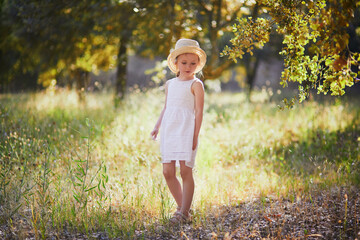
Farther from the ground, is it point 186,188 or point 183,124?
point 183,124

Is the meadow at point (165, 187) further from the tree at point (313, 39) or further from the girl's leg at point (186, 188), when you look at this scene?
the tree at point (313, 39)

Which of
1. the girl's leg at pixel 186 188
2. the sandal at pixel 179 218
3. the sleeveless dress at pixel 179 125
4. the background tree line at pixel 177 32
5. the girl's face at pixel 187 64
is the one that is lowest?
the sandal at pixel 179 218

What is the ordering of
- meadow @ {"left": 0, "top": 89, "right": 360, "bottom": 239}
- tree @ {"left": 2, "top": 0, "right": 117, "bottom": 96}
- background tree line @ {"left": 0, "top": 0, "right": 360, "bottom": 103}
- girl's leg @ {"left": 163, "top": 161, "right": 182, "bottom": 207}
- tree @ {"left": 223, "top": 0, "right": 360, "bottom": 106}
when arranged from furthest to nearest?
1. tree @ {"left": 2, "top": 0, "right": 117, "bottom": 96}
2. girl's leg @ {"left": 163, "top": 161, "right": 182, "bottom": 207}
3. meadow @ {"left": 0, "top": 89, "right": 360, "bottom": 239}
4. background tree line @ {"left": 0, "top": 0, "right": 360, "bottom": 103}
5. tree @ {"left": 223, "top": 0, "right": 360, "bottom": 106}

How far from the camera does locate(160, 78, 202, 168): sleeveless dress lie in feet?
11.0

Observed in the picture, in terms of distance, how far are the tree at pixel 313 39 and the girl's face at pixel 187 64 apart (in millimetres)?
384

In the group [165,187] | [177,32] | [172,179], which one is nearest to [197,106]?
[172,179]

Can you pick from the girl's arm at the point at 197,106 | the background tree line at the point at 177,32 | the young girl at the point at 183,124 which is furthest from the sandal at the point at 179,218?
the background tree line at the point at 177,32

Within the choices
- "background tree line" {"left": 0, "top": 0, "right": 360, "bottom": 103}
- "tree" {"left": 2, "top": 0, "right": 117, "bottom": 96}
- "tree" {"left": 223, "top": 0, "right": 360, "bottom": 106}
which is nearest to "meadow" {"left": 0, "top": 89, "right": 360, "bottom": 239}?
"tree" {"left": 223, "top": 0, "right": 360, "bottom": 106}

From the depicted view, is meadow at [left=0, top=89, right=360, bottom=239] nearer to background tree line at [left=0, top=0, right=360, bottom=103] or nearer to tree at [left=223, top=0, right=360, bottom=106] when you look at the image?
tree at [left=223, top=0, right=360, bottom=106]

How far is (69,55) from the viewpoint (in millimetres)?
9492

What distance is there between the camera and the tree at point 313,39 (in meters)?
2.46

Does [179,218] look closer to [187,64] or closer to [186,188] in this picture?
[186,188]

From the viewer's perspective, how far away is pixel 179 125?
3428 mm

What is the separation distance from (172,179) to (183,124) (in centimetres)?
60
